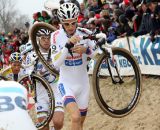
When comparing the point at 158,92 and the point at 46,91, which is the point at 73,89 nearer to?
the point at 46,91

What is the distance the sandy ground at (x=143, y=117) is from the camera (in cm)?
1077

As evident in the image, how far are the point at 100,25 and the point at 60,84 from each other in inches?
260

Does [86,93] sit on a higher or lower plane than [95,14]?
lower

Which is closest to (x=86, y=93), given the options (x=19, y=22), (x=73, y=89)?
(x=73, y=89)

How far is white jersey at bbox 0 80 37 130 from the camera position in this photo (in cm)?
395

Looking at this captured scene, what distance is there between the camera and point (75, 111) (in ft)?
23.9

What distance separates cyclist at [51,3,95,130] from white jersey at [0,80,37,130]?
3.08 meters

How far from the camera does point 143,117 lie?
11070mm

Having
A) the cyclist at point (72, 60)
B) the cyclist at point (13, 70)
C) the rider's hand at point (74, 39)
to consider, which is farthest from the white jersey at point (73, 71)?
the cyclist at point (13, 70)

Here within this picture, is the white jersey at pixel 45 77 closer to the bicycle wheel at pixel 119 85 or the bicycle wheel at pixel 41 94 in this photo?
the bicycle wheel at pixel 41 94

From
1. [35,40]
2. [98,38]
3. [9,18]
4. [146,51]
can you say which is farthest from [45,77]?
[9,18]

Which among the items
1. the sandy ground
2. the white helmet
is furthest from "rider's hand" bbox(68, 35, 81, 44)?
the white helmet

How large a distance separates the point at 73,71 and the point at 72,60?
20 centimetres

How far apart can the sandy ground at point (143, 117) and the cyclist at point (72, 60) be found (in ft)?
11.0
